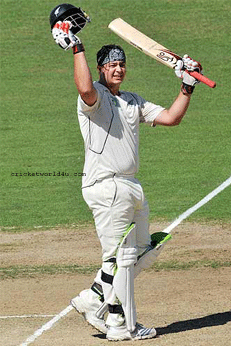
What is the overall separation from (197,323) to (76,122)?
9.57 m

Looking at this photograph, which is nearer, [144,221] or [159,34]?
[144,221]

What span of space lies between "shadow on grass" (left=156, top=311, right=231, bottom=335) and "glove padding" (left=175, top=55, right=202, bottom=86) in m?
2.27

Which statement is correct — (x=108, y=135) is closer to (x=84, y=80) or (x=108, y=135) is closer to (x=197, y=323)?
(x=84, y=80)

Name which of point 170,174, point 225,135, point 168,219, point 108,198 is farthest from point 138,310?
point 225,135

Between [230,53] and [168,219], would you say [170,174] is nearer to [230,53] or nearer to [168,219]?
[168,219]

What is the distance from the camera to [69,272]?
11141 mm

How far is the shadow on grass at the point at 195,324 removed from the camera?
885cm

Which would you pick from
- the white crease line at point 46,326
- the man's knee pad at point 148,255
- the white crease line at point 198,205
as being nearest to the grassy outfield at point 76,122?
the white crease line at point 198,205

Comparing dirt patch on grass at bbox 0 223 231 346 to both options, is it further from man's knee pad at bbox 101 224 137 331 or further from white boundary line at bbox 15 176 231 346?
man's knee pad at bbox 101 224 137 331

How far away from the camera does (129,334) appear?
8648 mm

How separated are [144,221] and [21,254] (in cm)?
343

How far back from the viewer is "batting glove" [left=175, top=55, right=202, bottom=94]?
28.2ft

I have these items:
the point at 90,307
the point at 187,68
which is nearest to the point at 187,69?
the point at 187,68

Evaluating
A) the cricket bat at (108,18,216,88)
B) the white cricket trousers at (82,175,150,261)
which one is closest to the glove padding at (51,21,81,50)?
the cricket bat at (108,18,216,88)
